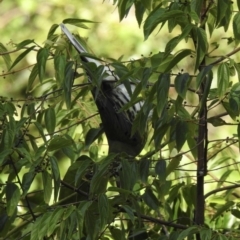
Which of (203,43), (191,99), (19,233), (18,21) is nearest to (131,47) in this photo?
(18,21)

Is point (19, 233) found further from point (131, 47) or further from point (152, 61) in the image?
point (131, 47)

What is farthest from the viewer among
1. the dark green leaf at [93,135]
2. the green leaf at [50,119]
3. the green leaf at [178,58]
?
the dark green leaf at [93,135]

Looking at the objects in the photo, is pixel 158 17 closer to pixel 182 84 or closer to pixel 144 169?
pixel 182 84

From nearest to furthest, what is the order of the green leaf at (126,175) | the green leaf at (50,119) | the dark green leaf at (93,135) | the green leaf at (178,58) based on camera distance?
the green leaf at (178,58) < the green leaf at (126,175) < the green leaf at (50,119) < the dark green leaf at (93,135)

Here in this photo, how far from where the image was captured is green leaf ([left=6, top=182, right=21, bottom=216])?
46.3 inches

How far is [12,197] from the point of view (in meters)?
1.18

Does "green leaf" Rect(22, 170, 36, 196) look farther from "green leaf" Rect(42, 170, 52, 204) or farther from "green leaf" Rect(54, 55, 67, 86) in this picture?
"green leaf" Rect(54, 55, 67, 86)

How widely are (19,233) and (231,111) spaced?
63cm

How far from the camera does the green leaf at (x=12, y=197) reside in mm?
1175

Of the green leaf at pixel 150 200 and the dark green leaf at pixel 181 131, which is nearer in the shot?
the dark green leaf at pixel 181 131

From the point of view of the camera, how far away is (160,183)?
129cm

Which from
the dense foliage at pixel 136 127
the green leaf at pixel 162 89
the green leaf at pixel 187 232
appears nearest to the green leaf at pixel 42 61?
the dense foliage at pixel 136 127

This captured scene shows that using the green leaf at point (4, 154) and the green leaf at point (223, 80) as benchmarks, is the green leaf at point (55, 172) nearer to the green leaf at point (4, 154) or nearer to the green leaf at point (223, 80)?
the green leaf at point (4, 154)

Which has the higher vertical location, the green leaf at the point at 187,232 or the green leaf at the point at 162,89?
the green leaf at the point at 162,89
